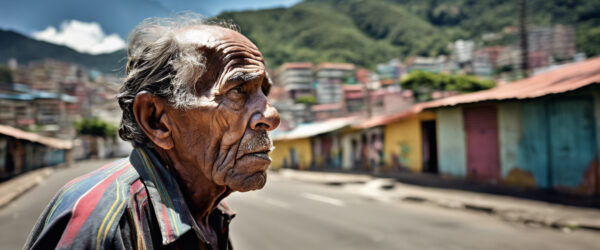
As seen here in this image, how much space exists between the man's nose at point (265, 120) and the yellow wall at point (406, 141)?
14380 mm

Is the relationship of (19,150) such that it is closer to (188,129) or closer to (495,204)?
(188,129)

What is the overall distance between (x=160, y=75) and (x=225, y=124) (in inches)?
10.5

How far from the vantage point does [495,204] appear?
847 cm

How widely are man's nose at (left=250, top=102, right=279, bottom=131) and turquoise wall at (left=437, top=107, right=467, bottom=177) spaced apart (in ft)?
43.4

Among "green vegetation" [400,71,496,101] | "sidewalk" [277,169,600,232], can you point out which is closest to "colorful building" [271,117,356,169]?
"sidewalk" [277,169,600,232]

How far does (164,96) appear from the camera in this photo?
1031 mm

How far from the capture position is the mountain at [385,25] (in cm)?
8056

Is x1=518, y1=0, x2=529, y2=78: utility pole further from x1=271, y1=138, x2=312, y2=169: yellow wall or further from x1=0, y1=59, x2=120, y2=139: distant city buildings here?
x1=0, y1=59, x2=120, y2=139: distant city buildings

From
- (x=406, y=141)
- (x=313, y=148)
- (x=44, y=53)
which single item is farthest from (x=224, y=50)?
(x=313, y=148)

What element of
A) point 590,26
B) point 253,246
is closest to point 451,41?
point 590,26

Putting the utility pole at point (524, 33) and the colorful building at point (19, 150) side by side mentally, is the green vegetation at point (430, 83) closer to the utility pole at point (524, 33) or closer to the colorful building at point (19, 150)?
the utility pole at point (524, 33)

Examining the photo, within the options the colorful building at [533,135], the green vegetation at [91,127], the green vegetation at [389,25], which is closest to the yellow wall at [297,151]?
Result: the colorful building at [533,135]

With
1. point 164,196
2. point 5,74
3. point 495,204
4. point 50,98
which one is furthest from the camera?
point 50,98

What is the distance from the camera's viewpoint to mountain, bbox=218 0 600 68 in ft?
264
